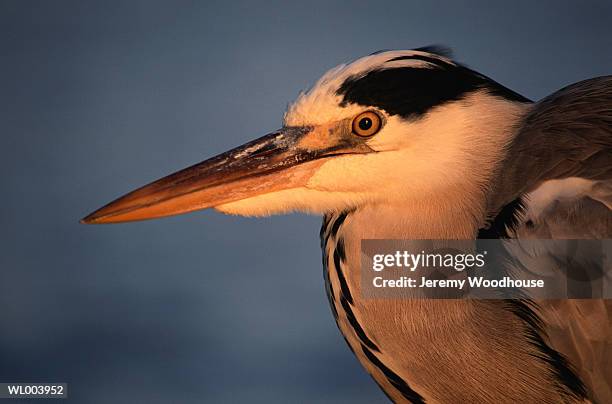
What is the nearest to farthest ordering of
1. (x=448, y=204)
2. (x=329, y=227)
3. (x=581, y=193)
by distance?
(x=581, y=193) → (x=448, y=204) → (x=329, y=227)

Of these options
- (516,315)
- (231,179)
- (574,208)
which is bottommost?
(516,315)

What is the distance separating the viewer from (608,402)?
5.50 feet

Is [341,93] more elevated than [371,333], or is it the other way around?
[341,93]

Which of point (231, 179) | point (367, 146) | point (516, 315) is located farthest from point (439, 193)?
point (231, 179)

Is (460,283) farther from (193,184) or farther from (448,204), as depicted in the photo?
(193,184)

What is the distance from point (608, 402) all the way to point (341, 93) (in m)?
0.78

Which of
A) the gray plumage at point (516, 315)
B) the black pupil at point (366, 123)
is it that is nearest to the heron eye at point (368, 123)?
the black pupil at point (366, 123)

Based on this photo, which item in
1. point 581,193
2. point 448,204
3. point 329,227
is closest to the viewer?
point 581,193

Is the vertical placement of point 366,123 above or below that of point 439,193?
above

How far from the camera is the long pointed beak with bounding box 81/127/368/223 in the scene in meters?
1.78

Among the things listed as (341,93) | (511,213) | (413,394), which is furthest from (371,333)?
(341,93)

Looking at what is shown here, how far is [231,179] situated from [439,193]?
0.42 metres

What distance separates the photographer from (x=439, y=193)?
1767 millimetres

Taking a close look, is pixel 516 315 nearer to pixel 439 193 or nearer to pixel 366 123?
pixel 439 193
